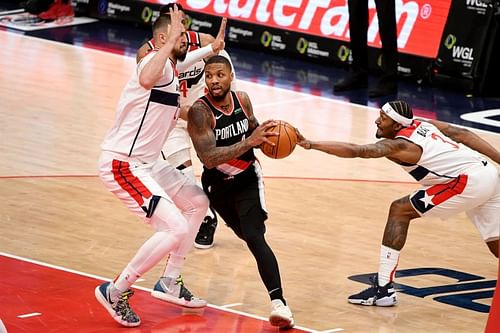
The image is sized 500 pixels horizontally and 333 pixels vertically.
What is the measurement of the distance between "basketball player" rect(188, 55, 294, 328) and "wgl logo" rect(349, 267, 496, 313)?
4.88 ft

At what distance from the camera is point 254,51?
21156mm

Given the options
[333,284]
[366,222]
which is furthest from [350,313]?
[366,222]

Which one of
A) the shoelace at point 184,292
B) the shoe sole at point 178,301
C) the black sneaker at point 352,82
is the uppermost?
the shoelace at point 184,292

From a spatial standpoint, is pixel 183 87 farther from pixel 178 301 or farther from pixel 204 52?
pixel 178 301

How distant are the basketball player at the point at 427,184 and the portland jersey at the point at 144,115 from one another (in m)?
1.78

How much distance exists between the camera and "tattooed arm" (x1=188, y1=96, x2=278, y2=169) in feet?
30.2

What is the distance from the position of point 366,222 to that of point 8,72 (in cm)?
796

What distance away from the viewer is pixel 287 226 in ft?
40.4

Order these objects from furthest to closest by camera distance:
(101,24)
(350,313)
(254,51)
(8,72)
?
(101,24)
(254,51)
(8,72)
(350,313)

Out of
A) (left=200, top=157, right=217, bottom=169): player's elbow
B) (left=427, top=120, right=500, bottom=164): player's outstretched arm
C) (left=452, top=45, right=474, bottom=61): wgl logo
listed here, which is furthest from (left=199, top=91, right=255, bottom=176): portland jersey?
(left=452, top=45, right=474, bottom=61): wgl logo

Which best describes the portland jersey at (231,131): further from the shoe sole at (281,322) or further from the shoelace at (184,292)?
the shoe sole at (281,322)

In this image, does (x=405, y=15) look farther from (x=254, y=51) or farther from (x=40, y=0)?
(x=40, y=0)

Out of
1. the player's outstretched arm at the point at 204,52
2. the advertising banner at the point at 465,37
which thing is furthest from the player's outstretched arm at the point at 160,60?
the advertising banner at the point at 465,37

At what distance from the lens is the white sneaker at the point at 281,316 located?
366 inches
